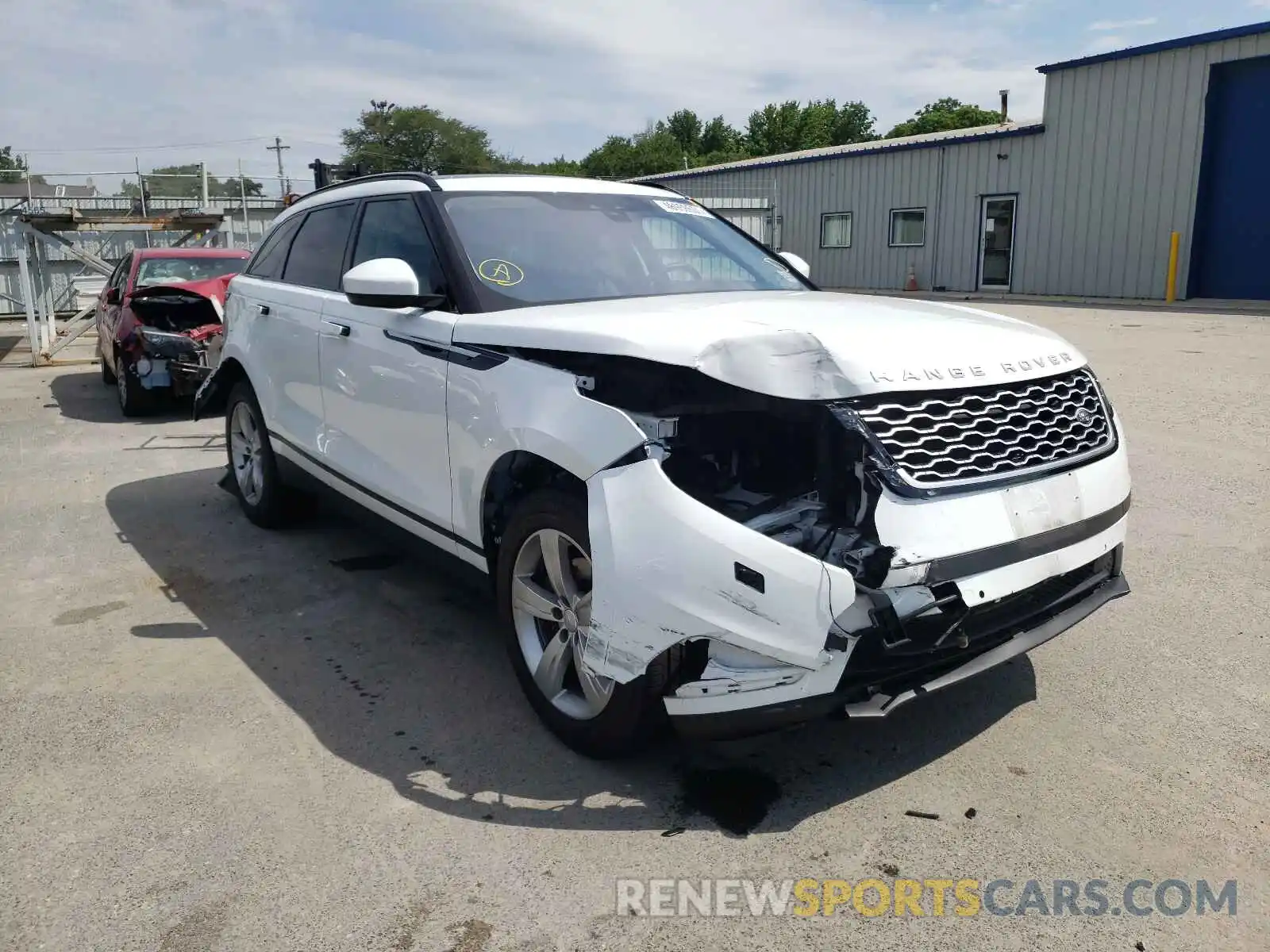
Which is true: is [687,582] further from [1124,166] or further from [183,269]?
[1124,166]

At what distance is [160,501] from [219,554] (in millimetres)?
1553

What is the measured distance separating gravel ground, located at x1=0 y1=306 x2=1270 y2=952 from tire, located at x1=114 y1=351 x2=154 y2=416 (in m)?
5.51

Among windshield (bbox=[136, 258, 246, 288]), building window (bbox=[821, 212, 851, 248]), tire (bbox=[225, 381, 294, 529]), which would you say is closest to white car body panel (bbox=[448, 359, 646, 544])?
tire (bbox=[225, 381, 294, 529])

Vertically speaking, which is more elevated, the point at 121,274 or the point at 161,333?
the point at 121,274

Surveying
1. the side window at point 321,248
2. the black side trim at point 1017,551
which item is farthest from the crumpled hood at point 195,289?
the black side trim at point 1017,551

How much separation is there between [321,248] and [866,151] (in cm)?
2353

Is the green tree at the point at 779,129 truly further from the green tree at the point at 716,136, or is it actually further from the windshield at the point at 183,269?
the windshield at the point at 183,269

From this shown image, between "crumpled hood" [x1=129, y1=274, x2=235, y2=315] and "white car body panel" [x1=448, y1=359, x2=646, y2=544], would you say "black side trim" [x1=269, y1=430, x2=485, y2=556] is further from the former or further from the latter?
"crumpled hood" [x1=129, y1=274, x2=235, y2=315]

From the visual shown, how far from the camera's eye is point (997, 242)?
23.7m

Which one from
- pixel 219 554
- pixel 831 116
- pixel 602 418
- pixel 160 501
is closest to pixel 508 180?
pixel 602 418

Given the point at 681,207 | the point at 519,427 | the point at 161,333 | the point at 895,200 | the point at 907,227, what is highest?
the point at 895,200

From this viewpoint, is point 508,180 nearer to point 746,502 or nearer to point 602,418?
point 602,418

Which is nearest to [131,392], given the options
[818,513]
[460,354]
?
[460,354]

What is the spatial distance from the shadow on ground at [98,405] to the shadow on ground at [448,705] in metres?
5.44
